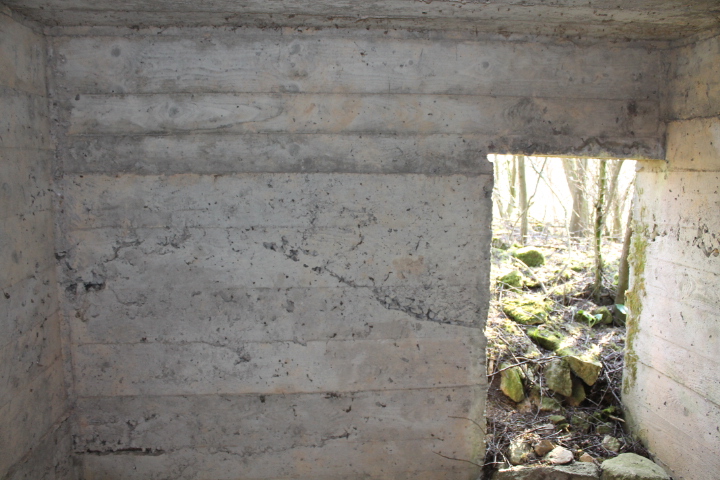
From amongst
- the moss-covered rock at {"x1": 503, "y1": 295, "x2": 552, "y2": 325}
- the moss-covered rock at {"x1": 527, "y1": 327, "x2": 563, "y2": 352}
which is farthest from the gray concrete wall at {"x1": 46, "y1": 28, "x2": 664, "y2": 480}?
the moss-covered rock at {"x1": 503, "y1": 295, "x2": 552, "y2": 325}

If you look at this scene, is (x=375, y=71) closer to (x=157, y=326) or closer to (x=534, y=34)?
(x=534, y=34)

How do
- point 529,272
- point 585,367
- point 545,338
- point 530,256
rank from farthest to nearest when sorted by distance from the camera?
point 530,256 → point 529,272 → point 545,338 → point 585,367

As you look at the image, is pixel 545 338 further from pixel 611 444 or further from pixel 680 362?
pixel 680 362

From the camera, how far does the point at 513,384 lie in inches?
136

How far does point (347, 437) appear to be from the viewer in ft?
8.87

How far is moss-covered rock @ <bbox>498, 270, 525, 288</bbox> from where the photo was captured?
4.81 metres

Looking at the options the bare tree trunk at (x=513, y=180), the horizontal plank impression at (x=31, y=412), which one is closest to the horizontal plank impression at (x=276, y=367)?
the horizontal plank impression at (x=31, y=412)

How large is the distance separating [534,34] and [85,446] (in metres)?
3.19

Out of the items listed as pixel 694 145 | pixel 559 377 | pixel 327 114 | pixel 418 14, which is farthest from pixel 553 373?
pixel 418 14

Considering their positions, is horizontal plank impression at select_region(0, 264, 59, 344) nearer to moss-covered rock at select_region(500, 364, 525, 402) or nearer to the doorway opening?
the doorway opening

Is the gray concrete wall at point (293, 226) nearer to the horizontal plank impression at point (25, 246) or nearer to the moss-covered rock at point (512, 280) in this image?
the horizontal plank impression at point (25, 246)

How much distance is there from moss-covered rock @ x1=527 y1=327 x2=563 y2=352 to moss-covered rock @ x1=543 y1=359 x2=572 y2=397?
1.02ft

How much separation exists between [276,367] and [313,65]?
1.58 metres

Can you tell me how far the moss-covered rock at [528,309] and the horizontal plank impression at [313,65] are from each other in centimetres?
217
